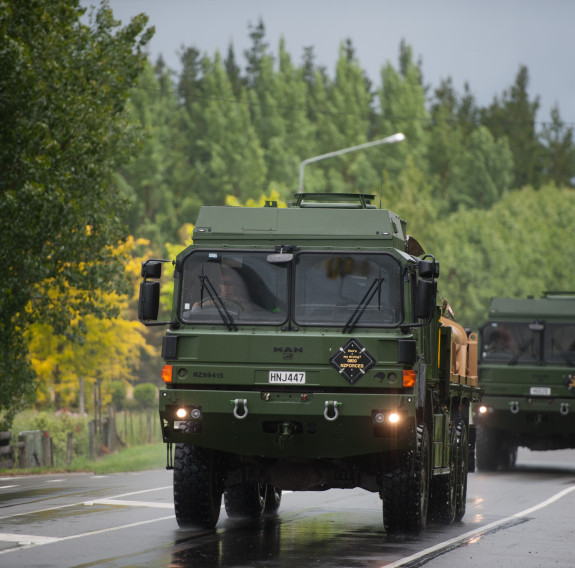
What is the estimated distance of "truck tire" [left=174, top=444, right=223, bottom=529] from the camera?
47.6ft

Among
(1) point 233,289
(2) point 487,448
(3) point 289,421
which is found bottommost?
(2) point 487,448

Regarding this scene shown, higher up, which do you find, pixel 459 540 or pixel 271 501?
pixel 271 501

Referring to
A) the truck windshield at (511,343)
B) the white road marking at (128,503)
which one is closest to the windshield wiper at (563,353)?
the truck windshield at (511,343)

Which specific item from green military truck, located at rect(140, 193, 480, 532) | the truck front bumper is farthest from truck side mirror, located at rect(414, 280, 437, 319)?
the truck front bumper

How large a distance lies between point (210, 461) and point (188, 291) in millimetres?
1809

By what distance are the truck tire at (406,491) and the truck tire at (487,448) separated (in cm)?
1337

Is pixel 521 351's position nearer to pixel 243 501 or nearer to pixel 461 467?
pixel 461 467

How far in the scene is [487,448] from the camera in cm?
2803

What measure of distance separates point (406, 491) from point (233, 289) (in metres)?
2.64

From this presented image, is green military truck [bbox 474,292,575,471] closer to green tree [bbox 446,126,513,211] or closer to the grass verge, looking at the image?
the grass verge

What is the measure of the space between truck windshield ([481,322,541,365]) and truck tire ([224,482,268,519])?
12.2 metres

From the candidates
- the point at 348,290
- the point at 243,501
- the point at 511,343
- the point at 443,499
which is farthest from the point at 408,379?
the point at 511,343

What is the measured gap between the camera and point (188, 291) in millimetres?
14094

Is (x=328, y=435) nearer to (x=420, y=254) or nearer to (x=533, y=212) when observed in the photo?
(x=420, y=254)
